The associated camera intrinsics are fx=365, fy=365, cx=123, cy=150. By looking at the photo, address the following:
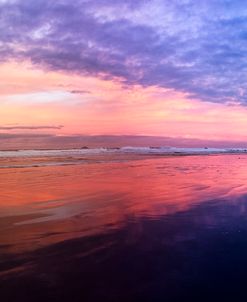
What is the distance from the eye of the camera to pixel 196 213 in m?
9.03

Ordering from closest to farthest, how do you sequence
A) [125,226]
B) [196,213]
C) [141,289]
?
[141,289] < [125,226] < [196,213]

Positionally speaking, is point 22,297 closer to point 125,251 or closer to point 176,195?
point 125,251

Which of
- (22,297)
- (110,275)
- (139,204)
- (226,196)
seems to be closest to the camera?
(22,297)

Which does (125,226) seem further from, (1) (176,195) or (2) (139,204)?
(1) (176,195)

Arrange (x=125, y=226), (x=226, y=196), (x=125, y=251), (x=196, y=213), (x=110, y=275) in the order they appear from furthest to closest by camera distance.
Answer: (x=226, y=196)
(x=196, y=213)
(x=125, y=226)
(x=125, y=251)
(x=110, y=275)

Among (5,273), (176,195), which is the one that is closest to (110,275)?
(5,273)

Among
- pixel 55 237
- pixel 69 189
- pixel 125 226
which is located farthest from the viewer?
pixel 69 189

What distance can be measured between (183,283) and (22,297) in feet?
6.38

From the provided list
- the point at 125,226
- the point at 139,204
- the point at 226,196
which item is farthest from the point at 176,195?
the point at 125,226

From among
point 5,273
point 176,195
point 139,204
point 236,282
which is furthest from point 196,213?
point 5,273

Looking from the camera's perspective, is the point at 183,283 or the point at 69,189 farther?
the point at 69,189

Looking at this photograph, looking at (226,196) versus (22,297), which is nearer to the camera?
(22,297)

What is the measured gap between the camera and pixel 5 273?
4.78 m

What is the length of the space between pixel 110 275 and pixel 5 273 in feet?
4.51
